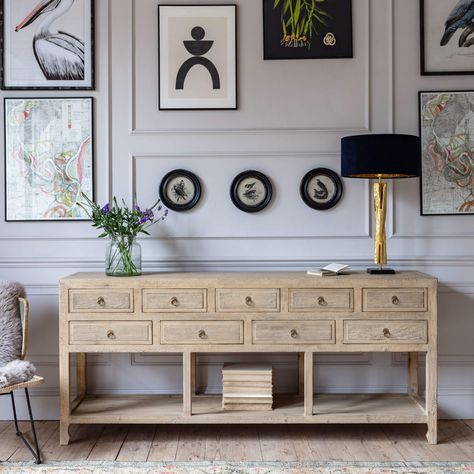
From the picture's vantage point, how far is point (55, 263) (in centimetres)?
318

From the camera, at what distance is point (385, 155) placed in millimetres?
2752

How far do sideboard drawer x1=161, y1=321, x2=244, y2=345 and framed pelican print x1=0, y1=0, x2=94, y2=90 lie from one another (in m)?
1.47

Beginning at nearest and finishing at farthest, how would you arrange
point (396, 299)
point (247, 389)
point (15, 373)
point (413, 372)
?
point (15, 373)
point (396, 299)
point (247, 389)
point (413, 372)

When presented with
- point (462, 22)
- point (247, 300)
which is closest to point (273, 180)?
point (247, 300)

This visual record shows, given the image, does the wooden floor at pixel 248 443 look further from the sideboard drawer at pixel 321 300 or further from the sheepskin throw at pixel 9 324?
the sideboard drawer at pixel 321 300

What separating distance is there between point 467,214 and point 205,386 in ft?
5.89

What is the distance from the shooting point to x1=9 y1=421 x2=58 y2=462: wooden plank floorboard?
2654mm

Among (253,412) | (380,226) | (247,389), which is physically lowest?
(253,412)

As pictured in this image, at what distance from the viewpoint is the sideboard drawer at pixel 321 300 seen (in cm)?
272

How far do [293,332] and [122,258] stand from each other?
96 cm

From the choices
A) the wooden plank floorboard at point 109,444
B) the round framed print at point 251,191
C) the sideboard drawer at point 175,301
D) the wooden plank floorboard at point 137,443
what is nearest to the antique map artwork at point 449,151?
the round framed print at point 251,191

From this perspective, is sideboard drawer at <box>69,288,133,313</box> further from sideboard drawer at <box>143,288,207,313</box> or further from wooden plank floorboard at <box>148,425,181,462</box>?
wooden plank floorboard at <box>148,425,181,462</box>

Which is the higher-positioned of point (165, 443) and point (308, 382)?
point (308, 382)

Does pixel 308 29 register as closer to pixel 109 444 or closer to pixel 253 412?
pixel 253 412
